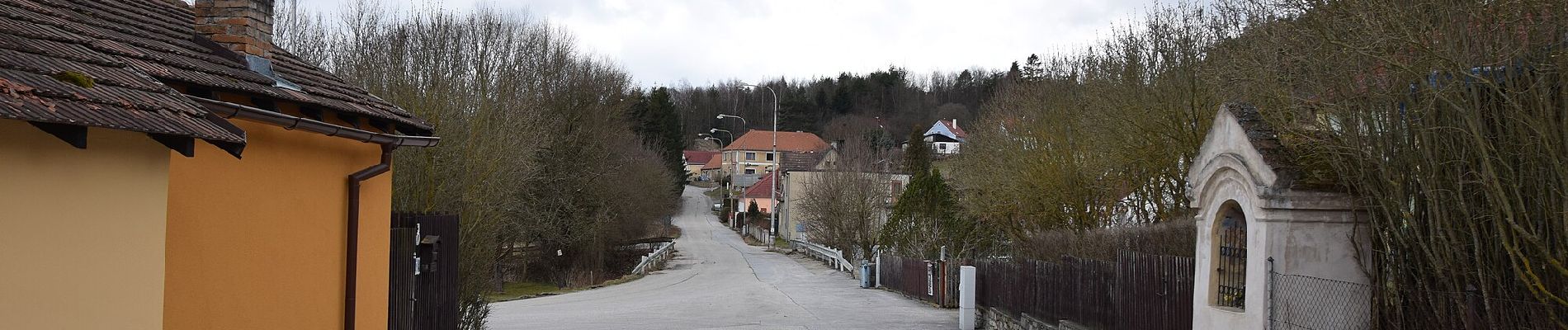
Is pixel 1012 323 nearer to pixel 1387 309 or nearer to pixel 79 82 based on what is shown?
pixel 1387 309

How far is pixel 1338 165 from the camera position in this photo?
8.91 m

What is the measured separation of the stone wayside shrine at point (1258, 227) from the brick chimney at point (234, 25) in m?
7.94

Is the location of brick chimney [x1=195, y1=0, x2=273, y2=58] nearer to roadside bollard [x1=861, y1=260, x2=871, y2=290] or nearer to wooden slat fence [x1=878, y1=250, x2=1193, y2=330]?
wooden slat fence [x1=878, y1=250, x2=1193, y2=330]

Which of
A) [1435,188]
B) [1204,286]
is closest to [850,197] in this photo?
[1204,286]

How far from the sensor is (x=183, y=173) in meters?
7.26

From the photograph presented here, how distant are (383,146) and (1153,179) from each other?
1393 cm

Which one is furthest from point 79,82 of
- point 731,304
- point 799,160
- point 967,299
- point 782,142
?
point 782,142

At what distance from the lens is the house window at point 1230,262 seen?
10555 mm

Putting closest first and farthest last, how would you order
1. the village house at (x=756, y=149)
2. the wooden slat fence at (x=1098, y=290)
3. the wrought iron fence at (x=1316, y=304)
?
the wrought iron fence at (x=1316, y=304)
the wooden slat fence at (x=1098, y=290)
the village house at (x=756, y=149)

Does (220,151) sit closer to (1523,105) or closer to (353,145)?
(353,145)

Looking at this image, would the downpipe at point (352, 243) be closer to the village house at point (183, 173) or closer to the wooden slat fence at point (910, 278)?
the village house at point (183, 173)

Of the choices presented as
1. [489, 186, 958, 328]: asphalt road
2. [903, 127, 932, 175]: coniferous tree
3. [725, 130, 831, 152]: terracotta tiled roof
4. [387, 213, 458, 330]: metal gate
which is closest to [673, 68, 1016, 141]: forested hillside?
[725, 130, 831, 152]: terracotta tiled roof

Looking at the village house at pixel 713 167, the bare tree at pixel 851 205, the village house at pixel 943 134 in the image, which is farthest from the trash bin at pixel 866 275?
the village house at pixel 713 167

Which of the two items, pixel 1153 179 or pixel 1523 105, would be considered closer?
pixel 1523 105
